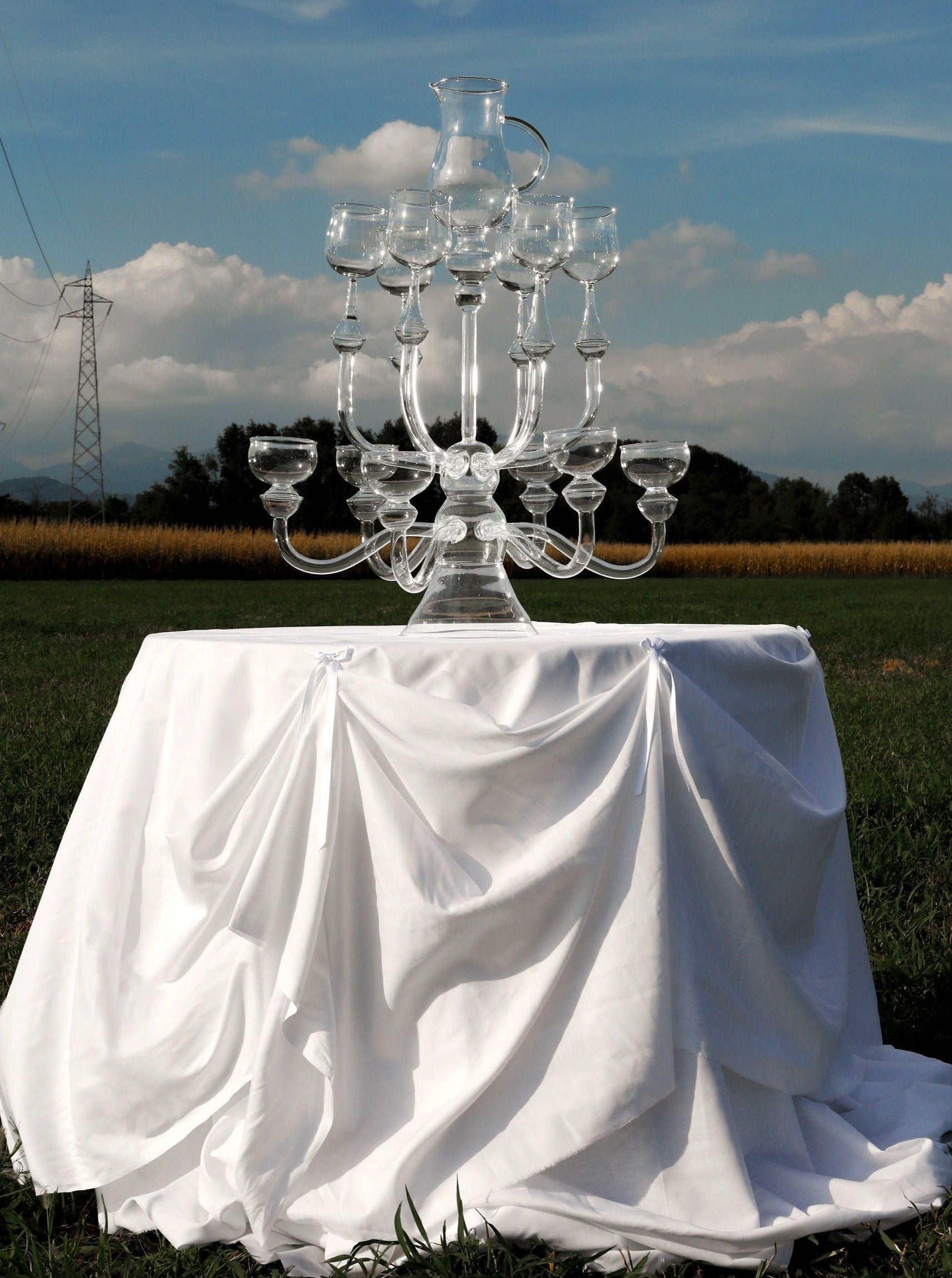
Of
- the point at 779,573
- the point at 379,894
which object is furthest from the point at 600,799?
the point at 779,573

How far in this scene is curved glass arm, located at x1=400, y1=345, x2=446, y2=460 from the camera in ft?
6.90

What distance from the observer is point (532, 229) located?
2039 mm

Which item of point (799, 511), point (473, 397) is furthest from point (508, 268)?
point (799, 511)

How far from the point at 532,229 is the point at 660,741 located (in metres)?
1.04

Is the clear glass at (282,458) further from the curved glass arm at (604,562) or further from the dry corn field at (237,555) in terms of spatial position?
the dry corn field at (237,555)

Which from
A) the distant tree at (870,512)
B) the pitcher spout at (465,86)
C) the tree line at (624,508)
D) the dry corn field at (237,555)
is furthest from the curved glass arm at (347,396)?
the distant tree at (870,512)

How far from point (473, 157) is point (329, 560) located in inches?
34.6

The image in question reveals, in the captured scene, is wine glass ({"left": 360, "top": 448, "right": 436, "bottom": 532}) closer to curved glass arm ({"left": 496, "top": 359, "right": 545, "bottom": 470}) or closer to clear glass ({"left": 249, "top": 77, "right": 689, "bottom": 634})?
clear glass ({"left": 249, "top": 77, "right": 689, "bottom": 634})

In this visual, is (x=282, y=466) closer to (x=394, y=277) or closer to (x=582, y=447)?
(x=394, y=277)

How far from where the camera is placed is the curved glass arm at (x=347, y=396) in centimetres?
228

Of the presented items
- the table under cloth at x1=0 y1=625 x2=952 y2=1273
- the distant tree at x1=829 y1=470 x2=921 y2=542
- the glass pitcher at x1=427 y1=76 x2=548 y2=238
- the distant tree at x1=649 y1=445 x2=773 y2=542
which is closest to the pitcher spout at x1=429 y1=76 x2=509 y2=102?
the glass pitcher at x1=427 y1=76 x2=548 y2=238

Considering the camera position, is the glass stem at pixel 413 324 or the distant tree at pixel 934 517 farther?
the distant tree at pixel 934 517

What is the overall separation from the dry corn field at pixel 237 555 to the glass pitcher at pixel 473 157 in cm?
2141

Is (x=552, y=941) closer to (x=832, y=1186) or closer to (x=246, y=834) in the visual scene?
(x=246, y=834)
